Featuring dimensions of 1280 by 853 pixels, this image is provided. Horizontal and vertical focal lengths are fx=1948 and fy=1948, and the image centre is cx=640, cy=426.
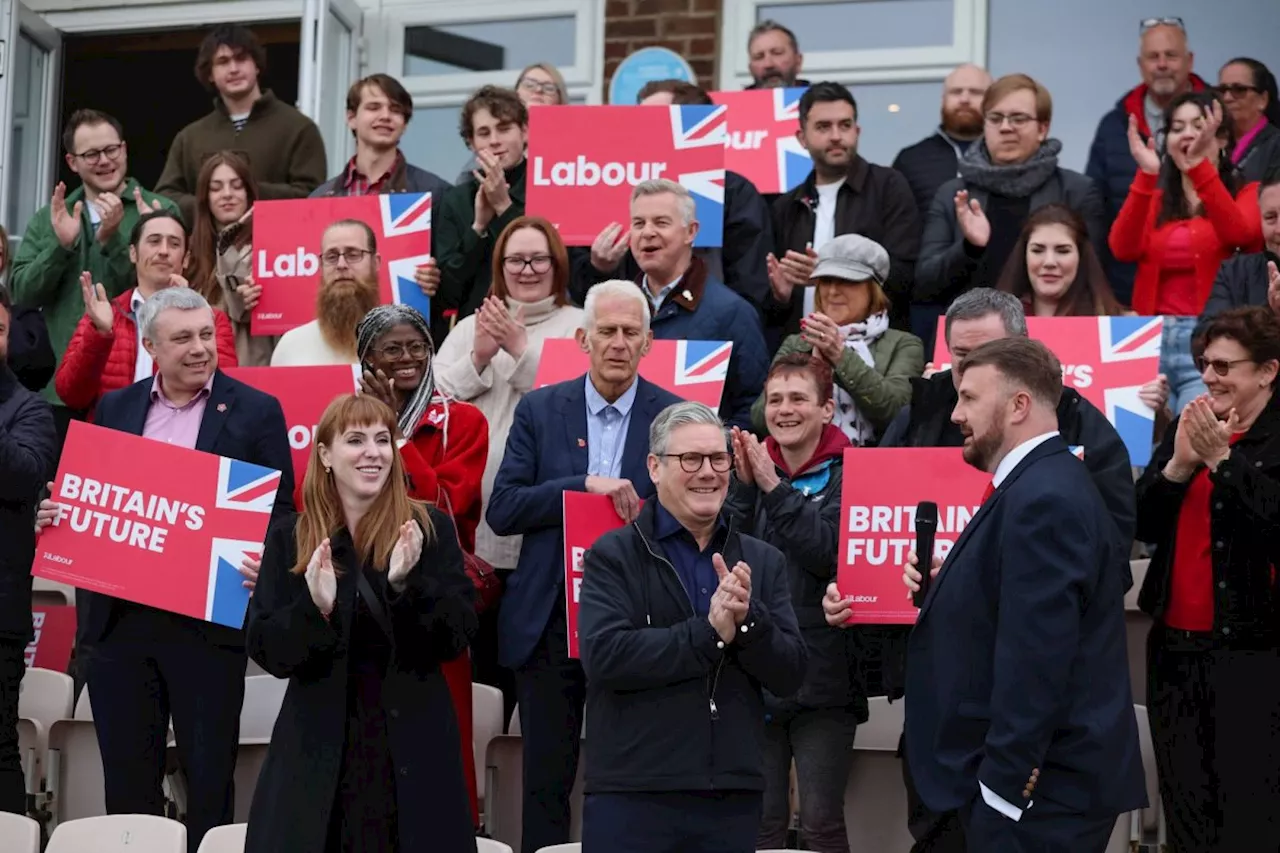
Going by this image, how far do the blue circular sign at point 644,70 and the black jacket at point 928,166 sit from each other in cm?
267

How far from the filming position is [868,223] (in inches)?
333

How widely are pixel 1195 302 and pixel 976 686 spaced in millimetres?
3784

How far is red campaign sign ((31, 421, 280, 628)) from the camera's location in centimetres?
641

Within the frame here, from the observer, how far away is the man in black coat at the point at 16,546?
22.0 feet

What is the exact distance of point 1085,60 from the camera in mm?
11336

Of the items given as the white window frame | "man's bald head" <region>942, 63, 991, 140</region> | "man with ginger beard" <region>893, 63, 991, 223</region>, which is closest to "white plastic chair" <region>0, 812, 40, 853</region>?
"man with ginger beard" <region>893, 63, 991, 223</region>

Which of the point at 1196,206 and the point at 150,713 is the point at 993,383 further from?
the point at 1196,206

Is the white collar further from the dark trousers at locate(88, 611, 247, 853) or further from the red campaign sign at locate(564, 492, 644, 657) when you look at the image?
the dark trousers at locate(88, 611, 247, 853)

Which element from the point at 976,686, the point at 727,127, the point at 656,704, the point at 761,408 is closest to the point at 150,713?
the point at 656,704

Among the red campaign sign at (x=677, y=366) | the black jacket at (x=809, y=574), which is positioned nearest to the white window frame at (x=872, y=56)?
the red campaign sign at (x=677, y=366)

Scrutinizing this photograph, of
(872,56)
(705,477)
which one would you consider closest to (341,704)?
(705,477)

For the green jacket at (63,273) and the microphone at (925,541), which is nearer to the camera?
the microphone at (925,541)

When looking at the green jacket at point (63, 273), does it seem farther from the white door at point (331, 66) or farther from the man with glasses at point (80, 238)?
the white door at point (331, 66)

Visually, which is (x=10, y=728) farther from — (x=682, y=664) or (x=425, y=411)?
(x=682, y=664)
